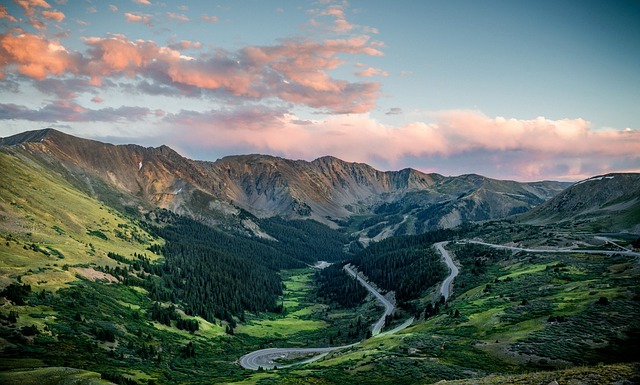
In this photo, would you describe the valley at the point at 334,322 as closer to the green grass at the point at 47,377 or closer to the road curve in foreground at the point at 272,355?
the green grass at the point at 47,377

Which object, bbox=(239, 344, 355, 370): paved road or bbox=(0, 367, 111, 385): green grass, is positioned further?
bbox=(239, 344, 355, 370): paved road

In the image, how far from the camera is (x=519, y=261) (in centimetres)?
14988

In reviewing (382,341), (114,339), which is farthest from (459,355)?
(114,339)

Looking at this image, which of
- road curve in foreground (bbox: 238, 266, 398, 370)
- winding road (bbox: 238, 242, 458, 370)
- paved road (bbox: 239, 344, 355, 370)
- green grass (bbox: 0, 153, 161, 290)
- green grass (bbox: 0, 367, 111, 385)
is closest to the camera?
green grass (bbox: 0, 367, 111, 385)

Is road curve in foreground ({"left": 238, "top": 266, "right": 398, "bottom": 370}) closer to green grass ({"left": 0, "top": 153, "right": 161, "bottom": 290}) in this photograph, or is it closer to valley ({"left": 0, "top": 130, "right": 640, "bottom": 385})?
valley ({"left": 0, "top": 130, "right": 640, "bottom": 385})

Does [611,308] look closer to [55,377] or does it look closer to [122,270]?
A: [55,377]

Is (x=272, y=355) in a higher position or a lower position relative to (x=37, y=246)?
lower

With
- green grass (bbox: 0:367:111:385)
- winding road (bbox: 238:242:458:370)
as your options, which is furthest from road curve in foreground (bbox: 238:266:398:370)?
green grass (bbox: 0:367:111:385)

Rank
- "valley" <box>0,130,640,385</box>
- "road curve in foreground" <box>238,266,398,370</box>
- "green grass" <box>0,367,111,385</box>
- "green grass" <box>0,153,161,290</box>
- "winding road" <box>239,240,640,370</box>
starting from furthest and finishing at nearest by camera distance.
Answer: "winding road" <box>239,240,640,370</box>, "road curve in foreground" <box>238,266,398,370</box>, "green grass" <box>0,153,161,290</box>, "valley" <box>0,130,640,385</box>, "green grass" <box>0,367,111,385</box>

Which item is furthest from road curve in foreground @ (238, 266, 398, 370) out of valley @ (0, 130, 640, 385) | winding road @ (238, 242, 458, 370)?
valley @ (0, 130, 640, 385)

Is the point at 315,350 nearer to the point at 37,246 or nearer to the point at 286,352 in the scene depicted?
the point at 286,352

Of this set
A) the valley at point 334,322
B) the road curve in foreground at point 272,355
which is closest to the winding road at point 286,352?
the road curve in foreground at point 272,355

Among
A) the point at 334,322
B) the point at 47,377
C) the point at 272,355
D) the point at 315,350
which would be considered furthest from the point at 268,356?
the point at 47,377

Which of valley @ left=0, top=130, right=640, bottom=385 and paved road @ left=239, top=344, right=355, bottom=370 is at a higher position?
valley @ left=0, top=130, right=640, bottom=385
